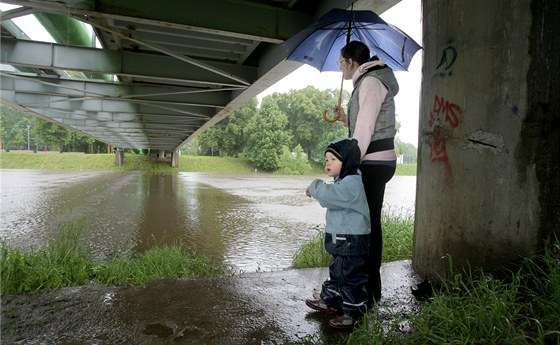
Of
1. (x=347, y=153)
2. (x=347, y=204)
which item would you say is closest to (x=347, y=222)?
(x=347, y=204)

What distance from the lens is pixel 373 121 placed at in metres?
2.36

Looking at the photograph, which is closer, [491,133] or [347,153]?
[347,153]

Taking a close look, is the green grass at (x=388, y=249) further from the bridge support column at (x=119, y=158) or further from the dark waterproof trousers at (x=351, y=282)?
the bridge support column at (x=119, y=158)

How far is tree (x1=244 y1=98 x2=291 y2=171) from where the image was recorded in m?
42.9

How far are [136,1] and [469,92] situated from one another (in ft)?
12.5

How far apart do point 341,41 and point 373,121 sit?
1483 mm

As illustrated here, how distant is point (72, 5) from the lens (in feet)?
13.2

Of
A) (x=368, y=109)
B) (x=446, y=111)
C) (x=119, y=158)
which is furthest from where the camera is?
(x=119, y=158)

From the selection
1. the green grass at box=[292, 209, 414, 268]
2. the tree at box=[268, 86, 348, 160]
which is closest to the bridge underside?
the green grass at box=[292, 209, 414, 268]

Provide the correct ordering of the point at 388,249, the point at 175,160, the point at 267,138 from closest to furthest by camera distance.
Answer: the point at 388,249, the point at 175,160, the point at 267,138

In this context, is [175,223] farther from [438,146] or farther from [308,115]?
[308,115]

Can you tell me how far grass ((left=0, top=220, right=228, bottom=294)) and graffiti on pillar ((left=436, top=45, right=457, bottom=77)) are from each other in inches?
125

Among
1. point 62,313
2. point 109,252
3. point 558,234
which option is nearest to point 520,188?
point 558,234

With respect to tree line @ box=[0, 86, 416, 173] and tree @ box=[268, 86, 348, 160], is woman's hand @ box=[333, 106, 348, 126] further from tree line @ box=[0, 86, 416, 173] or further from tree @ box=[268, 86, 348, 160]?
tree @ box=[268, 86, 348, 160]
